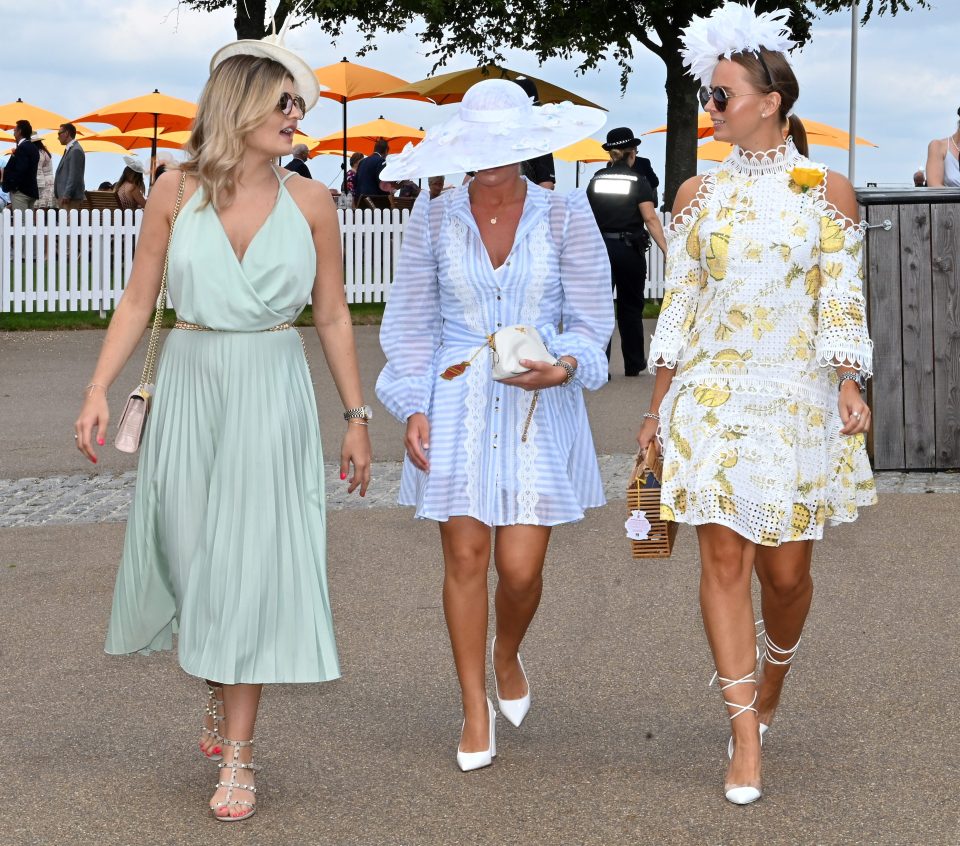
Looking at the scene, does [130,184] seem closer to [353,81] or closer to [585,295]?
[353,81]

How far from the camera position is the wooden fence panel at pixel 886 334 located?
9.64 metres

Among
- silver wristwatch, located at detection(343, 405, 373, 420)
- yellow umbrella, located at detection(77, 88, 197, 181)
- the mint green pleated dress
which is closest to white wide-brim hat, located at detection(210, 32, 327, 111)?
the mint green pleated dress

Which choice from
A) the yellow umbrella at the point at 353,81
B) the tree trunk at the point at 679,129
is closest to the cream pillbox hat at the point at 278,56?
the yellow umbrella at the point at 353,81

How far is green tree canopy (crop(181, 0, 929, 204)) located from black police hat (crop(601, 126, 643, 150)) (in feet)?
44.8

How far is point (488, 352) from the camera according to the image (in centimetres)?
490

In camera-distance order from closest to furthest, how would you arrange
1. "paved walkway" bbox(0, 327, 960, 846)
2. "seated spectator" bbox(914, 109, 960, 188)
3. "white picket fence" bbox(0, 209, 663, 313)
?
"paved walkway" bbox(0, 327, 960, 846) → "seated spectator" bbox(914, 109, 960, 188) → "white picket fence" bbox(0, 209, 663, 313)

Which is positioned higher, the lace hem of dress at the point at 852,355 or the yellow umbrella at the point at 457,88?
the yellow umbrella at the point at 457,88

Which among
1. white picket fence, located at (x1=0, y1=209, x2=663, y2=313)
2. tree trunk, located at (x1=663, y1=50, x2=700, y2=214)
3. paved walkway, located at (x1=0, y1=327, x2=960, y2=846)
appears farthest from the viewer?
tree trunk, located at (x1=663, y1=50, x2=700, y2=214)

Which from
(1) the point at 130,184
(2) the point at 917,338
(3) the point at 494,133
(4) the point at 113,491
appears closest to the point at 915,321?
(2) the point at 917,338

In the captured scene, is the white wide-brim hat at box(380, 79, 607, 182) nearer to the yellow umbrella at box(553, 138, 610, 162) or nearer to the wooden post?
the wooden post

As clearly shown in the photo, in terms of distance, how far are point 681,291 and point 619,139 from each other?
9.53m

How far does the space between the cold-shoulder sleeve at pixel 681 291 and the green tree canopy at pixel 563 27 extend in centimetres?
2320

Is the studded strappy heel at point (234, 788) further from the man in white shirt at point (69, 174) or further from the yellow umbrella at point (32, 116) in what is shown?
the yellow umbrella at point (32, 116)

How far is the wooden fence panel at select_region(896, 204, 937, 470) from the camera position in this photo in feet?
31.6
